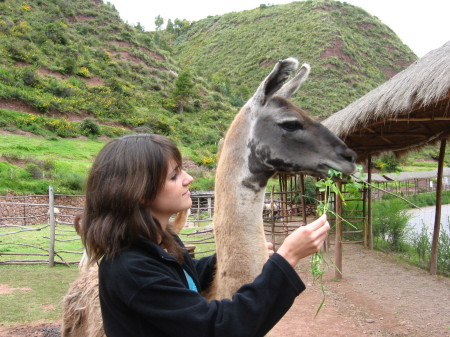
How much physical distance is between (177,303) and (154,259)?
0.62 feet

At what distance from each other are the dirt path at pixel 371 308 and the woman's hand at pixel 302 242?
4031 mm

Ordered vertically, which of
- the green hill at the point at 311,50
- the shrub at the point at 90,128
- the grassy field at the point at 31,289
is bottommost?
the grassy field at the point at 31,289

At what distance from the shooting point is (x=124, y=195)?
1435 mm

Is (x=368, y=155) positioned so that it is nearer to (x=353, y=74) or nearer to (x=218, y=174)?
(x=218, y=174)

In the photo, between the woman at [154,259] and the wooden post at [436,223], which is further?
the wooden post at [436,223]

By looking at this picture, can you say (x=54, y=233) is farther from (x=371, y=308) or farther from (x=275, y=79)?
(x=275, y=79)

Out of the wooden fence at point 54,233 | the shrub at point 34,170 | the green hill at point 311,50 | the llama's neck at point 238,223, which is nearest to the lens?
the llama's neck at point 238,223

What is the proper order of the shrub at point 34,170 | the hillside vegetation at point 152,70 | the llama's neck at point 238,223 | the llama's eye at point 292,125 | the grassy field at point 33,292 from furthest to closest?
the hillside vegetation at point 152,70 → the shrub at point 34,170 → the grassy field at point 33,292 → the llama's eye at point 292,125 → the llama's neck at point 238,223

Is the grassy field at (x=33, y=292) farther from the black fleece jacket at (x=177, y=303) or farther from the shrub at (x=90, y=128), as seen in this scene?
the shrub at (x=90, y=128)

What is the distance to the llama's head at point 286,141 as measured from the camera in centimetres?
196

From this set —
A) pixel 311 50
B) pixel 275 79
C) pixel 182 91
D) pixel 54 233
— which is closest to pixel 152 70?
pixel 182 91

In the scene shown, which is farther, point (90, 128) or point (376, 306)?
point (90, 128)

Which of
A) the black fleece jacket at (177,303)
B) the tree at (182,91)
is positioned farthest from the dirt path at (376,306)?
the tree at (182,91)

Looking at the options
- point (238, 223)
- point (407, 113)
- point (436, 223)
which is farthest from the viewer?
point (436, 223)
